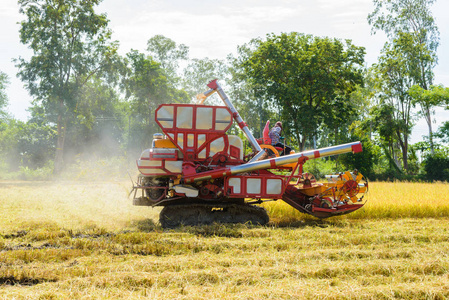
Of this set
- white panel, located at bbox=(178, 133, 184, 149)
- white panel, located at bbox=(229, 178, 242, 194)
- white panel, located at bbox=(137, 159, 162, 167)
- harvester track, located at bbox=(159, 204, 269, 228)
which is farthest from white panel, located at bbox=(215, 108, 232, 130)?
harvester track, located at bbox=(159, 204, 269, 228)

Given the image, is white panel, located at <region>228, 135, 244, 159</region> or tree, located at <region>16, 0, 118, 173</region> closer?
white panel, located at <region>228, 135, 244, 159</region>

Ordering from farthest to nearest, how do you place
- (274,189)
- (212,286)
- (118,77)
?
(118,77)
(274,189)
(212,286)

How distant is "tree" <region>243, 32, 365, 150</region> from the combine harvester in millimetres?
19341

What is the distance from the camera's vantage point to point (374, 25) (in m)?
35.4

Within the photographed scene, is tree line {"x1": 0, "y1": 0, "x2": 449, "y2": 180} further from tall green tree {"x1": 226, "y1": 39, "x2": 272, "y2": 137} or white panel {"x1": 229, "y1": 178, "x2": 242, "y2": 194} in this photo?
white panel {"x1": 229, "y1": 178, "x2": 242, "y2": 194}

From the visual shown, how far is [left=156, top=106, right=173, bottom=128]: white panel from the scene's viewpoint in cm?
877

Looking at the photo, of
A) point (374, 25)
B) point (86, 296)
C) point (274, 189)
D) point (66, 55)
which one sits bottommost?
point (86, 296)

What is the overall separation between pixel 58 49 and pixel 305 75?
18.4 m

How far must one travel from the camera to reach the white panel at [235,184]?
28.7 ft

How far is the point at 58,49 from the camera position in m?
30.8

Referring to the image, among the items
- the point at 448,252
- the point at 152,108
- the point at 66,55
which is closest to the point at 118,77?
the point at 66,55

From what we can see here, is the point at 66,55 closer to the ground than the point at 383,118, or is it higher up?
higher up

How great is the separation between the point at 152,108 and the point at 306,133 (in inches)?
794

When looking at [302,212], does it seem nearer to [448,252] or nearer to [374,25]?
[448,252]
